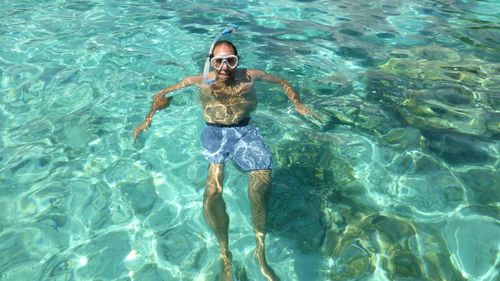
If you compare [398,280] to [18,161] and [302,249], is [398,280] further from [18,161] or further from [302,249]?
[18,161]

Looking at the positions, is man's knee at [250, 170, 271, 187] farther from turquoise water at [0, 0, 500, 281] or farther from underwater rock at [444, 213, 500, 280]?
underwater rock at [444, 213, 500, 280]

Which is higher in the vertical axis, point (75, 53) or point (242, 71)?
point (242, 71)

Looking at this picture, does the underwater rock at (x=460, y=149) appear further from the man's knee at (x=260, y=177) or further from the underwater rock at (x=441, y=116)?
the man's knee at (x=260, y=177)

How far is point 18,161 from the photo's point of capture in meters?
5.29

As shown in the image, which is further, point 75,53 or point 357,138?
point 75,53

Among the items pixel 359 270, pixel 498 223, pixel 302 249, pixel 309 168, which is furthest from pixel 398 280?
pixel 309 168

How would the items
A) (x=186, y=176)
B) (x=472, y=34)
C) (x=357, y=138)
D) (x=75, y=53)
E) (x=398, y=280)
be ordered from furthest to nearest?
(x=472, y=34)
(x=75, y=53)
(x=357, y=138)
(x=186, y=176)
(x=398, y=280)

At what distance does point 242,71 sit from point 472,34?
6184 mm

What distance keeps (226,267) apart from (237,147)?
138cm

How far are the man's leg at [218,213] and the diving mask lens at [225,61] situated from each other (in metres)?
1.13

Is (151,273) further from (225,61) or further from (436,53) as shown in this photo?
(436,53)

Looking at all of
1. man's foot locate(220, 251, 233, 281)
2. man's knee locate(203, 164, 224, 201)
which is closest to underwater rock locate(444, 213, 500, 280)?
man's foot locate(220, 251, 233, 281)

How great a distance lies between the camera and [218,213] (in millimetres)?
4250

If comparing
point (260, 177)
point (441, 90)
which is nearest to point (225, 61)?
point (260, 177)
